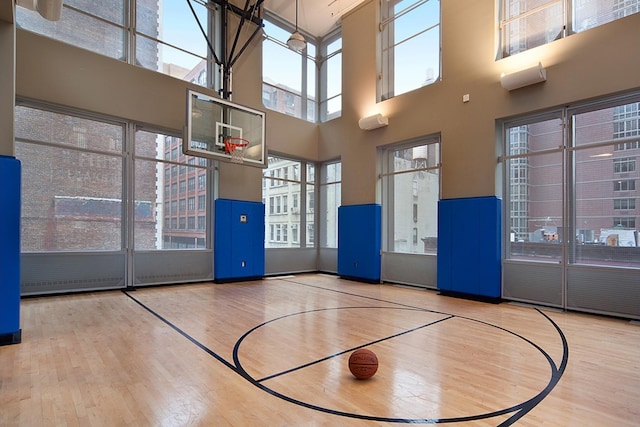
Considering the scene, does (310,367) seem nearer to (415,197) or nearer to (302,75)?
(415,197)

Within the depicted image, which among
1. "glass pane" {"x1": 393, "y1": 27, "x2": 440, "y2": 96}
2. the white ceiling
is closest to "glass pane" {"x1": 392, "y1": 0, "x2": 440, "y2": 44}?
"glass pane" {"x1": 393, "y1": 27, "x2": 440, "y2": 96}

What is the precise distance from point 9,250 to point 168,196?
3.72m

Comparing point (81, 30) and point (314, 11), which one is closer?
point (81, 30)

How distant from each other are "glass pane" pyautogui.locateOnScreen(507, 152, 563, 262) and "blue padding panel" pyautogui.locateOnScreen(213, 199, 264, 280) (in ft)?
17.4

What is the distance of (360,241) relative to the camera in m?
8.27

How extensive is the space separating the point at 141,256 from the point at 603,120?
812 cm

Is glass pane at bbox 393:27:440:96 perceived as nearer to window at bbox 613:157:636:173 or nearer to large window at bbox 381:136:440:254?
large window at bbox 381:136:440:254

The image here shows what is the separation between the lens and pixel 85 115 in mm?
6219

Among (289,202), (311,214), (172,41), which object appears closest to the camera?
(172,41)

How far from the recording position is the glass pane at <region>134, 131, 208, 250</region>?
6871 millimetres

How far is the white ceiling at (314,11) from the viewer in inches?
333

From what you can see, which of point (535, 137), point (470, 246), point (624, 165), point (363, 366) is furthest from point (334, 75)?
point (363, 366)

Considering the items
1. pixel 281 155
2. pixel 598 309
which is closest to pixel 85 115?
pixel 281 155

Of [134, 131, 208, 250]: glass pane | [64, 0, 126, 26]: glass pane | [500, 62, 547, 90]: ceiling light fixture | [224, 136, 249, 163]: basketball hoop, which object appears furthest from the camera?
[134, 131, 208, 250]: glass pane
